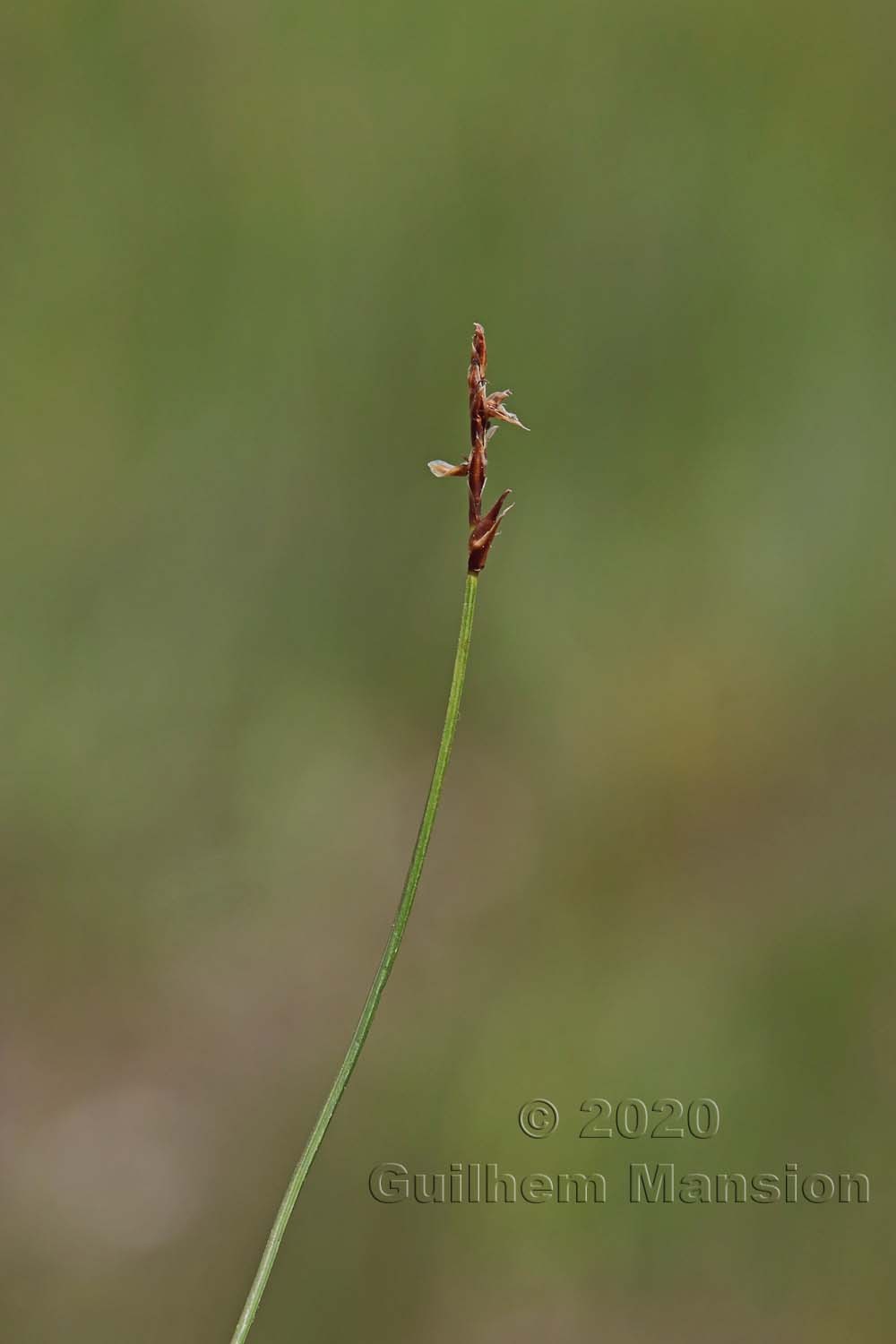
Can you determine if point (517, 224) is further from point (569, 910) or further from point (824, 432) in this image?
point (569, 910)

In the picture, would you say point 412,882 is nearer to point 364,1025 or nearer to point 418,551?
point 364,1025

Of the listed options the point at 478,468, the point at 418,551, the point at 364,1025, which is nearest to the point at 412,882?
the point at 364,1025

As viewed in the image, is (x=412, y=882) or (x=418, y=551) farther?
(x=418, y=551)

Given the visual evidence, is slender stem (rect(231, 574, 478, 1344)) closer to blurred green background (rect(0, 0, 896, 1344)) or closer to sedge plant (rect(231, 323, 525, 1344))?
sedge plant (rect(231, 323, 525, 1344))

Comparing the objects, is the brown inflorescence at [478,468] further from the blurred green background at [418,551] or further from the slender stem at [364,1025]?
the blurred green background at [418,551]

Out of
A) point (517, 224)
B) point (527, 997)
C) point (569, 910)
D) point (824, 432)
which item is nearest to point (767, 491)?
point (824, 432)

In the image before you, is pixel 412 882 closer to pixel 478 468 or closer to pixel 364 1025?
pixel 364 1025

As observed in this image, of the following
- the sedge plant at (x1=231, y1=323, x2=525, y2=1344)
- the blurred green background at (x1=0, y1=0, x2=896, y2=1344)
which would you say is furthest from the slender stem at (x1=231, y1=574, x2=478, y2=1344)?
the blurred green background at (x1=0, y1=0, x2=896, y2=1344)

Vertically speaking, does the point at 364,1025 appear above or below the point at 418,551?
below

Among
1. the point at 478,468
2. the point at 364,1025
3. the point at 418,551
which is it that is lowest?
the point at 364,1025
